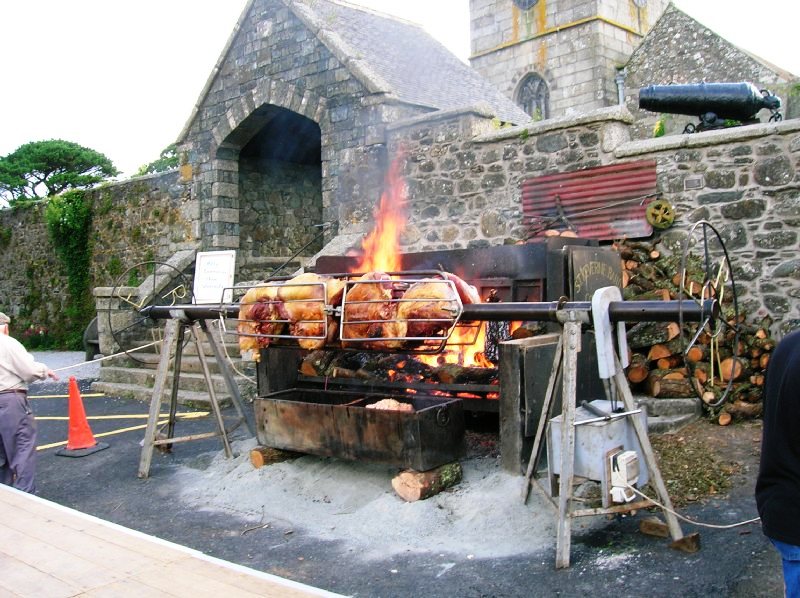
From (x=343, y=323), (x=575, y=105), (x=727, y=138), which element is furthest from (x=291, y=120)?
(x=575, y=105)

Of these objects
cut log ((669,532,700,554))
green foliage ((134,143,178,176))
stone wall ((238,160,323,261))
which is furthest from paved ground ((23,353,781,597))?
green foliage ((134,143,178,176))

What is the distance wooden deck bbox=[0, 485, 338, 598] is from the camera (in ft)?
11.5

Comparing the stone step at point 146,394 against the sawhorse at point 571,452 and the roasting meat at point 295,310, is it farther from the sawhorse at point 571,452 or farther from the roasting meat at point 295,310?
the sawhorse at point 571,452

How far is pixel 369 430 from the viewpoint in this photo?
590cm

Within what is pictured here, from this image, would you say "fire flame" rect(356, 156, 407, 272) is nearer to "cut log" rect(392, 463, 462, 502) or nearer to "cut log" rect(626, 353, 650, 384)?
"cut log" rect(626, 353, 650, 384)

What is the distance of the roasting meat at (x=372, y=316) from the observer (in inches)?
210

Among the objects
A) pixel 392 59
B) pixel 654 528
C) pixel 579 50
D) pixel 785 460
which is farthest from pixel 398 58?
pixel 579 50

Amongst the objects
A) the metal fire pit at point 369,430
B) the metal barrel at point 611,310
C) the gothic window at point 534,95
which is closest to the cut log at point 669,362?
the metal fire pit at point 369,430

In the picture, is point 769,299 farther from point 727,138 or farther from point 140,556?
point 140,556

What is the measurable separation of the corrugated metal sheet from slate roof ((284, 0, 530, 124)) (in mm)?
2490

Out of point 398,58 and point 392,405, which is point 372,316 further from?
point 398,58

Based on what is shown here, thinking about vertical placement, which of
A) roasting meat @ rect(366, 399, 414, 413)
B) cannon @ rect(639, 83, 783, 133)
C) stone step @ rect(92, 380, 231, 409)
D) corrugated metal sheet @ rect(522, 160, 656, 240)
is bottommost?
stone step @ rect(92, 380, 231, 409)

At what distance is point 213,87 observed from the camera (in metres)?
14.3

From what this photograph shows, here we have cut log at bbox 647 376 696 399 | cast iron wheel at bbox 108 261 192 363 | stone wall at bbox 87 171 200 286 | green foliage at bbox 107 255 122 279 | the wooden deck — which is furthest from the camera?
green foliage at bbox 107 255 122 279
